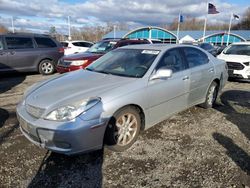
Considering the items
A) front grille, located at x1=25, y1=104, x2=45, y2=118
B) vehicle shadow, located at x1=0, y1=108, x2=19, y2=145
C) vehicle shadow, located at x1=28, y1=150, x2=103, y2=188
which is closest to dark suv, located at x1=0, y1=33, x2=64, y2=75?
vehicle shadow, located at x1=0, y1=108, x2=19, y2=145

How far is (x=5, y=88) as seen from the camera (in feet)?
25.0

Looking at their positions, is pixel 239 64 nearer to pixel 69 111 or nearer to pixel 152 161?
pixel 152 161

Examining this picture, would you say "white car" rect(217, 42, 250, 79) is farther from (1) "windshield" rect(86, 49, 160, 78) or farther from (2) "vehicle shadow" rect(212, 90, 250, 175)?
(1) "windshield" rect(86, 49, 160, 78)

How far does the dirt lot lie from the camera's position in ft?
9.73

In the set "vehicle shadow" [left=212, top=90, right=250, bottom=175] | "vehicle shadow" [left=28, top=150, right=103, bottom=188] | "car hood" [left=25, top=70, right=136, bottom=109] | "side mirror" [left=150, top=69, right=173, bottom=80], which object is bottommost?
"vehicle shadow" [left=28, top=150, right=103, bottom=188]

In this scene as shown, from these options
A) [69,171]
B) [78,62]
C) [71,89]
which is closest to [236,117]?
[71,89]

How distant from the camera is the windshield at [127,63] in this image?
402 cm

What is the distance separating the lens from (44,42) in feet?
33.5

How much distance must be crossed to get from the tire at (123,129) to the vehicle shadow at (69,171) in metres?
0.30

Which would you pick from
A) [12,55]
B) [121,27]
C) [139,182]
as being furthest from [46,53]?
[121,27]

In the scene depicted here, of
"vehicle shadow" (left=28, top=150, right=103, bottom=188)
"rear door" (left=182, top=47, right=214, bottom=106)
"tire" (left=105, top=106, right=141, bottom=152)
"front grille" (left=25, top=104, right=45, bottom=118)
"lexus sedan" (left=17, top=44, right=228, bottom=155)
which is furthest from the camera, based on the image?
"rear door" (left=182, top=47, right=214, bottom=106)

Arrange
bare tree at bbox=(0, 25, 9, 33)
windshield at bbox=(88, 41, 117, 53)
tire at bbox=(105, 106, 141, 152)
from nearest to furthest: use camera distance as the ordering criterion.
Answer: tire at bbox=(105, 106, 141, 152), windshield at bbox=(88, 41, 117, 53), bare tree at bbox=(0, 25, 9, 33)

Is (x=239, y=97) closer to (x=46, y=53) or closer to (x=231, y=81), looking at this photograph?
(x=231, y=81)

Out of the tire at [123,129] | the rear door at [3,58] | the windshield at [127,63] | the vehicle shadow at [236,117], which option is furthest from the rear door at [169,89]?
the rear door at [3,58]
